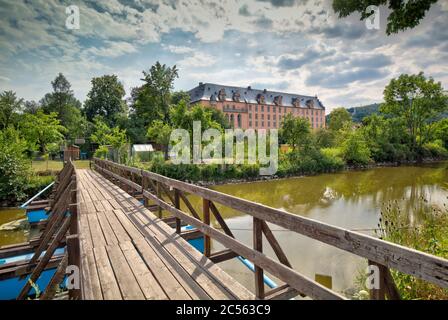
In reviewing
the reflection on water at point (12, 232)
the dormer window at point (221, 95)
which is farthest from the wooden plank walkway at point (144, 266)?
the dormer window at point (221, 95)

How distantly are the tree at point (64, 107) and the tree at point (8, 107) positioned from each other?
28.5ft

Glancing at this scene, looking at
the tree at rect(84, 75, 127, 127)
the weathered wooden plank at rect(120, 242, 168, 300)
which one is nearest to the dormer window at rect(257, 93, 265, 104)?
the tree at rect(84, 75, 127, 127)

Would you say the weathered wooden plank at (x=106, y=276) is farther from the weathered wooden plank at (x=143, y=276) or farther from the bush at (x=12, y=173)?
the bush at (x=12, y=173)

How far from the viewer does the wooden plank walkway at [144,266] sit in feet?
7.80

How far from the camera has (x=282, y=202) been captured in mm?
13773

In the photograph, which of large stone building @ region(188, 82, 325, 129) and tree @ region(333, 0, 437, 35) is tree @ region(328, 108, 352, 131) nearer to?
large stone building @ region(188, 82, 325, 129)

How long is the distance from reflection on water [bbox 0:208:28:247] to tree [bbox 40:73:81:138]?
2903 cm

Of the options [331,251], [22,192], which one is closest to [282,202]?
[331,251]

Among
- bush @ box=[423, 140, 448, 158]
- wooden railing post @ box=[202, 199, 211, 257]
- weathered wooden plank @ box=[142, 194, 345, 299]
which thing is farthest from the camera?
bush @ box=[423, 140, 448, 158]

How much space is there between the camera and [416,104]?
3459 centimetres

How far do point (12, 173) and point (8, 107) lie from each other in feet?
65.1

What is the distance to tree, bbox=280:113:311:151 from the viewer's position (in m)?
25.8

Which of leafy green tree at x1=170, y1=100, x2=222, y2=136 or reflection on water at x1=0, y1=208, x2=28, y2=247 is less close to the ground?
leafy green tree at x1=170, y1=100, x2=222, y2=136

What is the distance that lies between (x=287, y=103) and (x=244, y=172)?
52.3 meters
